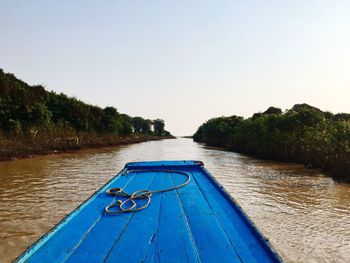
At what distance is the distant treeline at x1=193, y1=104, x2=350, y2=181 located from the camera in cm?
1353

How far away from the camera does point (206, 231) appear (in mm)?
3301

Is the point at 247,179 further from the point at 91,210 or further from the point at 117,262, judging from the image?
the point at 117,262

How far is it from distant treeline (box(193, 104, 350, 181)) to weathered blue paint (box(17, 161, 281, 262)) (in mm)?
9882

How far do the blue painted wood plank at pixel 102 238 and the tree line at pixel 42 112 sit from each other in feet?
67.6

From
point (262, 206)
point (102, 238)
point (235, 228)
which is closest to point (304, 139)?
point (262, 206)

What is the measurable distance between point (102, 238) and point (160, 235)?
1.82 feet

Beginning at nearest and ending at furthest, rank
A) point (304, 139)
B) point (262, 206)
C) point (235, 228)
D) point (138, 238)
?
point (138, 238) < point (235, 228) < point (262, 206) < point (304, 139)

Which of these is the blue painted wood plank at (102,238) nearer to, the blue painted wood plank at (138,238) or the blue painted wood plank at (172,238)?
the blue painted wood plank at (138,238)

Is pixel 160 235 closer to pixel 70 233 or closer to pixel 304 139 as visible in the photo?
pixel 70 233

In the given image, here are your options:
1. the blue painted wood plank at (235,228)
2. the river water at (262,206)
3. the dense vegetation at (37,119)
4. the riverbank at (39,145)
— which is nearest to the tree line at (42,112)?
the dense vegetation at (37,119)

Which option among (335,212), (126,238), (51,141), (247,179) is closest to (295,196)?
(335,212)

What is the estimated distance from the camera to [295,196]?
30.4ft

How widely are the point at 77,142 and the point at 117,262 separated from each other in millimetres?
27389

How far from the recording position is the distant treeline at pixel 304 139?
13.5 meters
